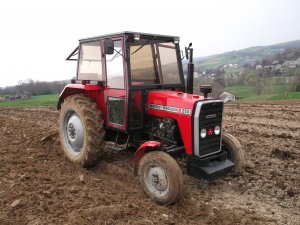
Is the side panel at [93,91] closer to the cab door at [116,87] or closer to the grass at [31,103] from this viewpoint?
the cab door at [116,87]

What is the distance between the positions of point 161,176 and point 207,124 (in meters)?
1.02

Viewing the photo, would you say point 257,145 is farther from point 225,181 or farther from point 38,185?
point 38,185

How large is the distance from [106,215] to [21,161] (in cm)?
273

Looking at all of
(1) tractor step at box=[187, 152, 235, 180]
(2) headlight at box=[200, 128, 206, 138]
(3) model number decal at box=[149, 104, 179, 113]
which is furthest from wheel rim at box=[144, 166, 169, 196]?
(3) model number decal at box=[149, 104, 179, 113]

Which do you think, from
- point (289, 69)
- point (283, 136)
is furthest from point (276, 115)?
point (289, 69)

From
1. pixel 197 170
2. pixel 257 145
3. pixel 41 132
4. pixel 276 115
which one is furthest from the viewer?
pixel 276 115

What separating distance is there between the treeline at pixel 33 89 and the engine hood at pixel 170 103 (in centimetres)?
3226

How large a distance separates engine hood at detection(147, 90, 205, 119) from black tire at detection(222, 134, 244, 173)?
0.97 m

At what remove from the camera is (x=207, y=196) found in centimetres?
464

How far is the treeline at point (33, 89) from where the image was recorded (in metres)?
37.6

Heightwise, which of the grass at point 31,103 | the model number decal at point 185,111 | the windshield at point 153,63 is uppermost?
the windshield at point 153,63

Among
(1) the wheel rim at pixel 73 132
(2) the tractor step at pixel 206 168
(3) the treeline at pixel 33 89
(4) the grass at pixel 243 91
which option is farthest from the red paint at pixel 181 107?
(4) the grass at pixel 243 91

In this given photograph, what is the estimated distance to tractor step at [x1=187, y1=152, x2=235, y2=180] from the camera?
4.45 metres

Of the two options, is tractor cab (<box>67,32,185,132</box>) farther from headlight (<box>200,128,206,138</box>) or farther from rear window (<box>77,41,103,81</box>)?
headlight (<box>200,128,206,138</box>)
